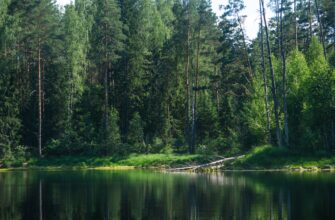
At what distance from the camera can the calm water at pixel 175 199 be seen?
768 inches

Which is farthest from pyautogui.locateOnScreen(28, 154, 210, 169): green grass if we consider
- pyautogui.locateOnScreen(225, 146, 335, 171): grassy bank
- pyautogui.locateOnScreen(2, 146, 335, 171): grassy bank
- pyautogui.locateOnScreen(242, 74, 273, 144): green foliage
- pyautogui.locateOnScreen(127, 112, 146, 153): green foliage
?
pyautogui.locateOnScreen(242, 74, 273, 144): green foliage

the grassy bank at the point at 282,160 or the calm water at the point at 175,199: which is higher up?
the grassy bank at the point at 282,160

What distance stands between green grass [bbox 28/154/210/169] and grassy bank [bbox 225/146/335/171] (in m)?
5.19

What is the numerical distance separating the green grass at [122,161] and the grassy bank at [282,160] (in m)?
5.19

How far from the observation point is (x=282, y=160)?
1624 inches

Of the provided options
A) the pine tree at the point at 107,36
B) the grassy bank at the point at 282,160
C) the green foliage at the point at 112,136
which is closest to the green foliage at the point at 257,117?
the grassy bank at the point at 282,160

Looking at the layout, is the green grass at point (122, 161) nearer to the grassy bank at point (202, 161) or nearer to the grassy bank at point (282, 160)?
the grassy bank at point (202, 161)

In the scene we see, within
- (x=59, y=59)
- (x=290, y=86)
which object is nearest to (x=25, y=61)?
(x=59, y=59)

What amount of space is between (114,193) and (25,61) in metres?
39.2

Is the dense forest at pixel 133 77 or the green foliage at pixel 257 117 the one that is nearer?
the green foliage at pixel 257 117

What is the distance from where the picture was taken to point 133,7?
64500mm

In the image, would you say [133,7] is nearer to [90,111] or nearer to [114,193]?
[90,111]

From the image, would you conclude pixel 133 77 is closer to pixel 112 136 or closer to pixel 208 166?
pixel 112 136

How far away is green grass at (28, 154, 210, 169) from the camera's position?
4781 centimetres
